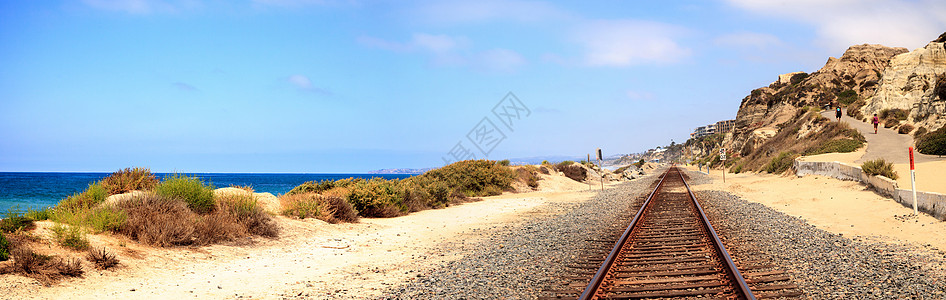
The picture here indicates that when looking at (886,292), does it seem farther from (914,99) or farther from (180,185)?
(914,99)

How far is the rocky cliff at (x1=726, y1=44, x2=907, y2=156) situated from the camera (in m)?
82.1

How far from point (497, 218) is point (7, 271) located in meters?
12.7

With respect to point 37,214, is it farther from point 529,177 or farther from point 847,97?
point 847,97

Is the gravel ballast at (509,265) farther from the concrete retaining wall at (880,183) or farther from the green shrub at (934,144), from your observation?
the green shrub at (934,144)

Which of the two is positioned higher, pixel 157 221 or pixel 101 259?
pixel 157 221

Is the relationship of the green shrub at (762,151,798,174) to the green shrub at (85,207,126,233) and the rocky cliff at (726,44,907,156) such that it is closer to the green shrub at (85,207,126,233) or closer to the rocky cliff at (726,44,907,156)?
the green shrub at (85,207,126,233)

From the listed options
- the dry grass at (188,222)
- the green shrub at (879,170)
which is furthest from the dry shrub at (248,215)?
the green shrub at (879,170)

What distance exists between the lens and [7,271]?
6.84 metres

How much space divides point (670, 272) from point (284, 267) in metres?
6.35

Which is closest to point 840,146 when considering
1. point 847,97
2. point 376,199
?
point 376,199

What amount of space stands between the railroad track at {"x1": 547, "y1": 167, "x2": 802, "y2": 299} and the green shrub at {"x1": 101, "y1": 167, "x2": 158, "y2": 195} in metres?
10.6

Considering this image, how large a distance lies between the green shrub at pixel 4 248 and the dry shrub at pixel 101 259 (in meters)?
0.92

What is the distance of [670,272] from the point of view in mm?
7141

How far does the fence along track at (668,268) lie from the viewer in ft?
19.9
